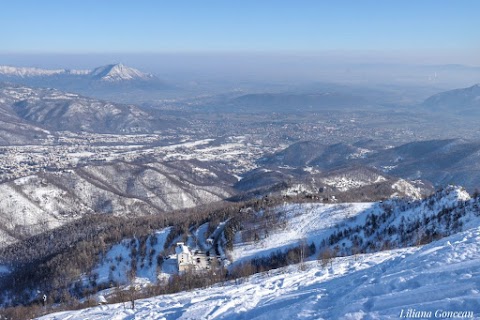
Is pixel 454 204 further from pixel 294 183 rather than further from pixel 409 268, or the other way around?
pixel 294 183

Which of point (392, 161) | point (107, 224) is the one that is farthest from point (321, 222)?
point (392, 161)

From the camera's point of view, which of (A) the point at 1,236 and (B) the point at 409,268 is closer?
(B) the point at 409,268

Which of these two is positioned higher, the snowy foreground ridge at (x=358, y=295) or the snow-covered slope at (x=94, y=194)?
the snowy foreground ridge at (x=358, y=295)

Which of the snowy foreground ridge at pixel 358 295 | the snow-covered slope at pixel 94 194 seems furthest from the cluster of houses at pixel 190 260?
the snow-covered slope at pixel 94 194

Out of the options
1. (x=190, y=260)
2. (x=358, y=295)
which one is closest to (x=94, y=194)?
(x=190, y=260)

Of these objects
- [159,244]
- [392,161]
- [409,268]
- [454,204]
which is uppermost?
[409,268]

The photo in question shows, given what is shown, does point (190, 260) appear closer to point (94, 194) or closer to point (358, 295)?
point (358, 295)

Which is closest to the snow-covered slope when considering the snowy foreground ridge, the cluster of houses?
the cluster of houses

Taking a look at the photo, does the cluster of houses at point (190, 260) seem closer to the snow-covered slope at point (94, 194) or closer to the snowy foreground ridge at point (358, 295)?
the snowy foreground ridge at point (358, 295)

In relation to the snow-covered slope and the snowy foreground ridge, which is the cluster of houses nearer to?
the snowy foreground ridge
